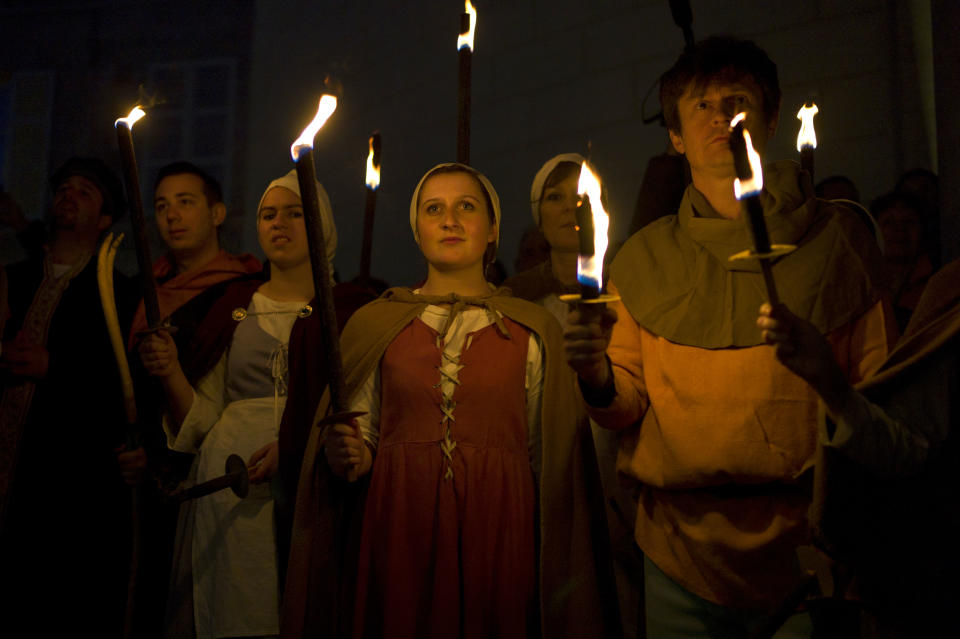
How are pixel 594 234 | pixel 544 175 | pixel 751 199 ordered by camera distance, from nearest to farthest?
pixel 751 199 → pixel 594 234 → pixel 544 175

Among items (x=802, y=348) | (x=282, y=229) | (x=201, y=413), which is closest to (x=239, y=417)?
(x=201, y=413)

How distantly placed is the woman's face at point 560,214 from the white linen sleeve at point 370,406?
3.80 ft

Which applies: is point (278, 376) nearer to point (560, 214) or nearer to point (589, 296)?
point (560, 214)

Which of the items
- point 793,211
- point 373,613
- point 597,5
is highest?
point 597,5

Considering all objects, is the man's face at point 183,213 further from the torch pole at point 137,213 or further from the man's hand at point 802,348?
the man's hand at point 802,348

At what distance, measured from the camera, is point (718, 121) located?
218 centimetres

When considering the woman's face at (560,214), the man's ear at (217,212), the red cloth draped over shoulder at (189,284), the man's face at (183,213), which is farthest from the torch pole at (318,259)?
the man's ear at (217,212)

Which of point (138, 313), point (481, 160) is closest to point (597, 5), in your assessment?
point (481, 160)

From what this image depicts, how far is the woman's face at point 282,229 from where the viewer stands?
10.1 feet

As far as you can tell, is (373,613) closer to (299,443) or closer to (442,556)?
(442,556)

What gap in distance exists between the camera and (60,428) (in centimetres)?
349

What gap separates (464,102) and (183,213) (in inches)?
52.0

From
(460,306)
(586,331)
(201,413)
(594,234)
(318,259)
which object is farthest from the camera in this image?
(201,413)

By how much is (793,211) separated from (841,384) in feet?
1.94
